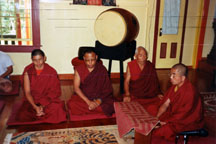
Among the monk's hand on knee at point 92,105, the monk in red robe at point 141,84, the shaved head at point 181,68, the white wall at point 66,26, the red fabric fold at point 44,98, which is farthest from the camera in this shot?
the monk in red robe at point 141,84

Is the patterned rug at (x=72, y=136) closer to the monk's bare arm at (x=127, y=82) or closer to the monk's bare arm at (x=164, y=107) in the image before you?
the monk's bare arm at (x=164, y=107)

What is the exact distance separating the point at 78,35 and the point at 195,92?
1.40 metres

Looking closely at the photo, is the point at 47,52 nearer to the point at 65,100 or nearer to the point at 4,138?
the point at 4,138

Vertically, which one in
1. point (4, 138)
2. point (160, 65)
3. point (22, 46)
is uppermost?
point (22, 46)

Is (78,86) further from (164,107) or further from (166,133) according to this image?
(166,133)

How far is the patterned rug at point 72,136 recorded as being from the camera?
2.71 m

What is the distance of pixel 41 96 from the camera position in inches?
134

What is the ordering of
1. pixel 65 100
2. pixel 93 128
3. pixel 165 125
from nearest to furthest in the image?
pixel 165 125, pixel 93 128, pixel 65 100

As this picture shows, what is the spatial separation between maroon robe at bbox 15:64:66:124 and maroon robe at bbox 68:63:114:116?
0.22 meters

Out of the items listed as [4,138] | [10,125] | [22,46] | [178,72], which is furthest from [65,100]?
[178,72]

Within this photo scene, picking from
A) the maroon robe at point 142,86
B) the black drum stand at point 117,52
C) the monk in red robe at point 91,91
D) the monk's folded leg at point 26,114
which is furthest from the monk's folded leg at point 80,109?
the black drum stand at point 117,52

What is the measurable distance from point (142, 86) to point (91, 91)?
0.77m

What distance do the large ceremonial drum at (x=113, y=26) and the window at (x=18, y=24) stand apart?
0.60 metres

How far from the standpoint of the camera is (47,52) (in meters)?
2.68
